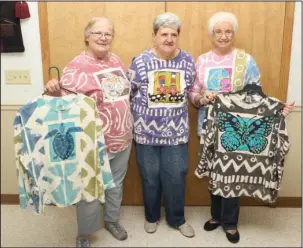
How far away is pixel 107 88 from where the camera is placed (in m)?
1.92

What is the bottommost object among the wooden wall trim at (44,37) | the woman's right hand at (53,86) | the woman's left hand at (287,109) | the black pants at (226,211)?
the black pants at (226,211)

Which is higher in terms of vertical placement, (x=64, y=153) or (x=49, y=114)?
(x=49, y=114)

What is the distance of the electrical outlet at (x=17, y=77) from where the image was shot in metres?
2.40

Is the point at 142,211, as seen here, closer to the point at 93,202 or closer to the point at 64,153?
the point at 93,202

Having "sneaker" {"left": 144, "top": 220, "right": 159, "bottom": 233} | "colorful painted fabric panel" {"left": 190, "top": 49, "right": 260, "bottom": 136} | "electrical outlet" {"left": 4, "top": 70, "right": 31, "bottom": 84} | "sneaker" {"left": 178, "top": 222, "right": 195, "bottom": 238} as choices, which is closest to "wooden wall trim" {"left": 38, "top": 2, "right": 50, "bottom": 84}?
"electrical outlet" {"left": 4, "top": 70, "right": 31, "bottom": 84}

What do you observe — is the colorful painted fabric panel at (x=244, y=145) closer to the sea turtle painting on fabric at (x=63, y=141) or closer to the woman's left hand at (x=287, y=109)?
the woman's left hand at (x=287, y=109)

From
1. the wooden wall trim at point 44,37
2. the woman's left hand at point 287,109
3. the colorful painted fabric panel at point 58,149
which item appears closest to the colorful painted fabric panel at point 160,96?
the colorful painted fabric panel at point 58,149

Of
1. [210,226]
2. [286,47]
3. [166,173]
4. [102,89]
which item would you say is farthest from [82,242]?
[286,47]

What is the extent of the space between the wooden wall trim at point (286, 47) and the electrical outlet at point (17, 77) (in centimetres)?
172

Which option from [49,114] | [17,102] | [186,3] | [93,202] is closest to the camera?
[49,114]

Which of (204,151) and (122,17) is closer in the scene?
(204,151)

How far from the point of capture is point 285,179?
8.55 feet

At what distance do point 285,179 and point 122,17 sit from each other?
1640mm

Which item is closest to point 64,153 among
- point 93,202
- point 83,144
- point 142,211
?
point 83,144
